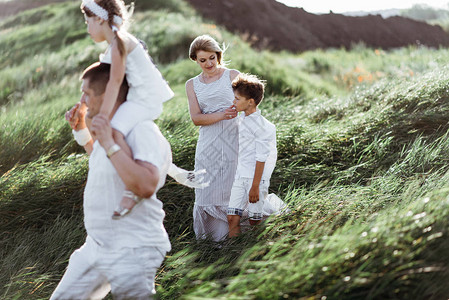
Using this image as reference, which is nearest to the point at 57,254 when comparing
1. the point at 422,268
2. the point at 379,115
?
the point at 422,268

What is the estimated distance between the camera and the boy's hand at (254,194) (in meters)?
3.82

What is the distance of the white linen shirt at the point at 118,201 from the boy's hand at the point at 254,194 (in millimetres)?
1616

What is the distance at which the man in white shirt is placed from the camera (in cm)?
214

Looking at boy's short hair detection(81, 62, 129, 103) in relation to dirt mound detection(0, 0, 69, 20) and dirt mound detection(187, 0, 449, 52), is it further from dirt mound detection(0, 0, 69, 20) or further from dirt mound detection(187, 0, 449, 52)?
dirt mound detection(0, 0, 69, 20)

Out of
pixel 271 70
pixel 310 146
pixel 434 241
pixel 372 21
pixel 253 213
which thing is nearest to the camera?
pixel 434 241

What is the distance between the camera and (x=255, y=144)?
3.87 metres

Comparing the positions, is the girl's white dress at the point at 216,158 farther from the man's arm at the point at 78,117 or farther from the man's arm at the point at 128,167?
the man's arm at the point at 128,167

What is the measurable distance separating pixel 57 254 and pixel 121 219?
6.60ft

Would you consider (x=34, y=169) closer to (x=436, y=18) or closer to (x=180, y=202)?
(x=180, y=202)

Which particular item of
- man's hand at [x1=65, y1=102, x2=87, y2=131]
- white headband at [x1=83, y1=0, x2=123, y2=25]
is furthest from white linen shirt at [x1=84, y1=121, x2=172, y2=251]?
white headband at [x1=83, y1=0, x2=123, y2=25]

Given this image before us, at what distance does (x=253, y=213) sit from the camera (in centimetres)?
391

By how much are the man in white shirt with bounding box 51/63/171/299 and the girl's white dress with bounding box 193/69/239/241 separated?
2003 mm

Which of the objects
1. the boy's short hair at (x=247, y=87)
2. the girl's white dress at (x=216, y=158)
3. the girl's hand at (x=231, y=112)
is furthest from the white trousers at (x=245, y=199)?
the boy's short hair at (x=247, y=87)

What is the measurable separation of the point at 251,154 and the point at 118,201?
75.2 inches
